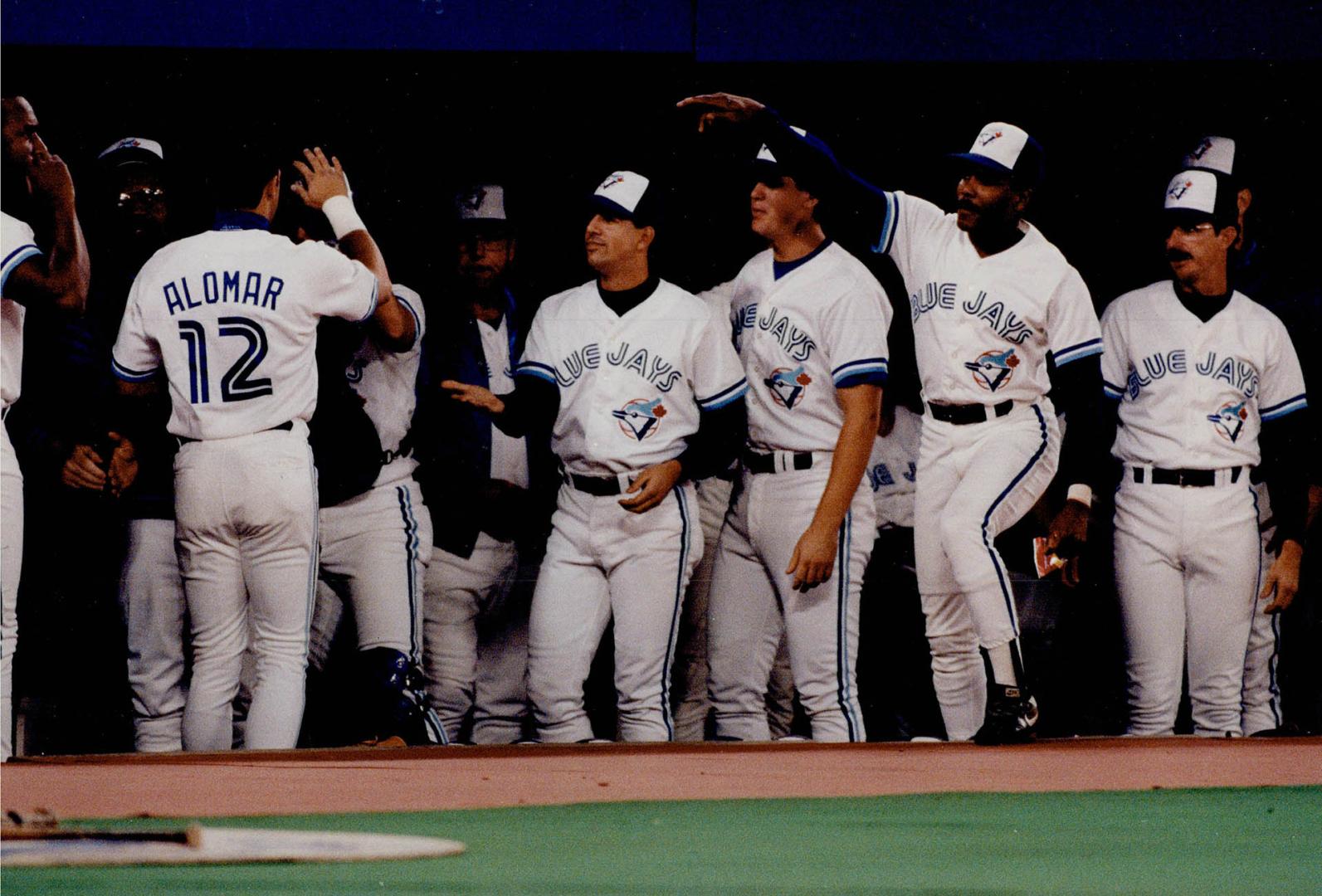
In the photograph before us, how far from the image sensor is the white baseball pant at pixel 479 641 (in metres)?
4.40

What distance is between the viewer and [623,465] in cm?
406

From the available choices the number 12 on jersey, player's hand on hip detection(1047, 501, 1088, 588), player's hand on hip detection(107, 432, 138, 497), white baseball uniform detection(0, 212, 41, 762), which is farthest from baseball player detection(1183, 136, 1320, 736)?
white baseball uniform detection(0, 212, 41, 762)

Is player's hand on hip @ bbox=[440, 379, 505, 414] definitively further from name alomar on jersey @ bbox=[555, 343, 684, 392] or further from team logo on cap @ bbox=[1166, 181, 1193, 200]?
team logo on cap @ bbox=[1166, 181, 1193, 200]

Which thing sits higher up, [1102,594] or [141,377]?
[141,377]

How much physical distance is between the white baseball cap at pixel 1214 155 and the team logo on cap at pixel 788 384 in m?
1.59

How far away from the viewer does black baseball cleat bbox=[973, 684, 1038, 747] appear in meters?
3.68

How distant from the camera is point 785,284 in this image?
418cm

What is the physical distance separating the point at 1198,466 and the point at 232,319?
236cm

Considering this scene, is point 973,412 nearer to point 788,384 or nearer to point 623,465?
point 788,384

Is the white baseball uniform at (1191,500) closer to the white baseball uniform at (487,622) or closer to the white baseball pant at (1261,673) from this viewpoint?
the white baseball pant at (1261,673)

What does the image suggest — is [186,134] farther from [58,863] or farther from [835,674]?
[58,863]

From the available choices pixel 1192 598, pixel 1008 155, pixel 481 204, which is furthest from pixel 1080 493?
pixel 481 204

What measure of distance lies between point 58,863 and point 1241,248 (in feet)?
12.3

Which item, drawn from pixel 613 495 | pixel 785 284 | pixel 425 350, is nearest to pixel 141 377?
pixel 425 350
